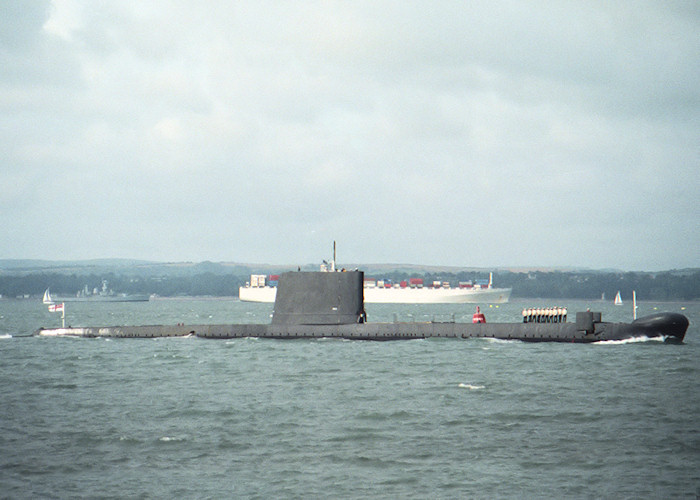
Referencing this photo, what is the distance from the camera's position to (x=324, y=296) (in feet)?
142

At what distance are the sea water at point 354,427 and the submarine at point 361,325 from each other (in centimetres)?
386

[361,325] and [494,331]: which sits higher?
[361,325]

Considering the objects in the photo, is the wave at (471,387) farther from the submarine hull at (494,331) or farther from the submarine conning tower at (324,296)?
the submarine conning tower at (324,296)

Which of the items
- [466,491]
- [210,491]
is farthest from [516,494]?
[210,491]

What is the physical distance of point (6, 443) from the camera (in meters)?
19.5

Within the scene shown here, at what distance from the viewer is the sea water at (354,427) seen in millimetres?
16031

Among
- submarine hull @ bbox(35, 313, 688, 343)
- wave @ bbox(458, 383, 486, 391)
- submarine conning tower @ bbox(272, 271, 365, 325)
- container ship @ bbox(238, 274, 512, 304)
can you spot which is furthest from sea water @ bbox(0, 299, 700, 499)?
container ship @ bbox(238, 274, 512, 304)

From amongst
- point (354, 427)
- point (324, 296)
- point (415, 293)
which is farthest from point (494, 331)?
point (415, 293)

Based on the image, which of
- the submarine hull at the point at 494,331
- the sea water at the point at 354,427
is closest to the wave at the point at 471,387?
the sea water at the point at 354,427

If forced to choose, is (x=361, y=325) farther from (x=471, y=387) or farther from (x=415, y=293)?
(x=415, y=293)

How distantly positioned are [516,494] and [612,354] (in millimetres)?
25102

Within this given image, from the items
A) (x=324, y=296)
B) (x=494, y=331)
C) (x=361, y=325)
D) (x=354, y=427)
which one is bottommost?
(x=354, y=427)

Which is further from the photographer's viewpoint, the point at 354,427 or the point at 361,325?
the point at 361,325

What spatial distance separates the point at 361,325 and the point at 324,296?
102 inches
